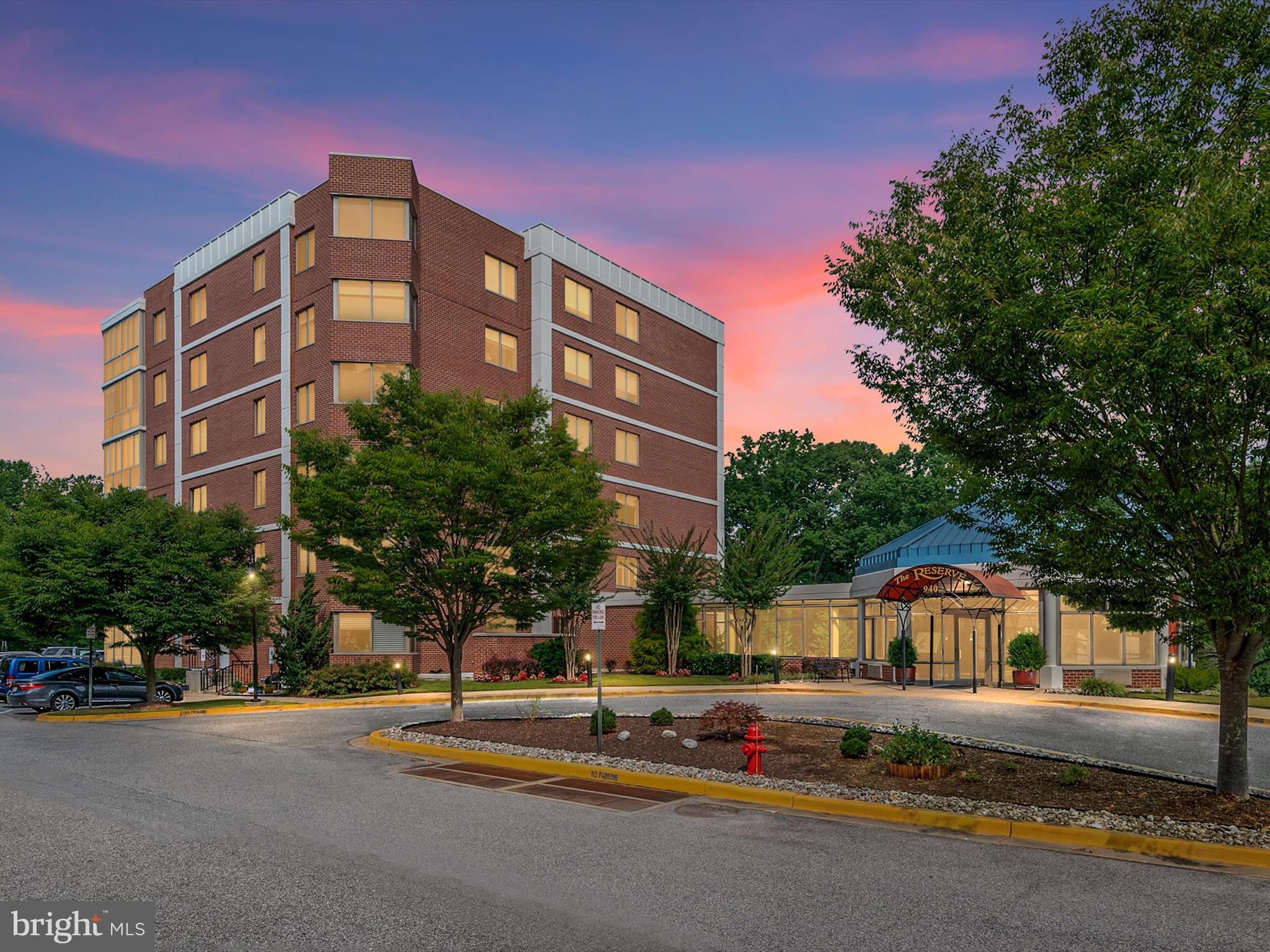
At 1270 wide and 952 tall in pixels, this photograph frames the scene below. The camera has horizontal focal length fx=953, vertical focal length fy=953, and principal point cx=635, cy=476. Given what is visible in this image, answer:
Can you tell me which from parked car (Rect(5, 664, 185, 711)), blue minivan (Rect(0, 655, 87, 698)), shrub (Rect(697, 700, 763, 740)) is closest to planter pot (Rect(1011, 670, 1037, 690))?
shrub (Rect(697, 700, 763, 740))

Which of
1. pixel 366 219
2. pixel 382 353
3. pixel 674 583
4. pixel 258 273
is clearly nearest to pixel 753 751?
pixel 674 583

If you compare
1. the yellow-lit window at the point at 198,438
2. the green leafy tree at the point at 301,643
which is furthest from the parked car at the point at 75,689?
the yellow-lit window at the point at 198,438

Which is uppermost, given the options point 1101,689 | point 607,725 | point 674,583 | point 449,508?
point 449,508

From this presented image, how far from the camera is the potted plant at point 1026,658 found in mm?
33781

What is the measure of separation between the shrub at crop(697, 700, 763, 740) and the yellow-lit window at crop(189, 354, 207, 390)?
3898cm

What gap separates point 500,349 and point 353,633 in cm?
1480

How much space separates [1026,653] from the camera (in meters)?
33.9

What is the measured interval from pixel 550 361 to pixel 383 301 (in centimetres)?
909

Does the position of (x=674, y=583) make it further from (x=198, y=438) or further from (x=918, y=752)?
(x=918, y=752)

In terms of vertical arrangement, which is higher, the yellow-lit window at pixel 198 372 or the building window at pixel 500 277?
the building window at pixel 500 277

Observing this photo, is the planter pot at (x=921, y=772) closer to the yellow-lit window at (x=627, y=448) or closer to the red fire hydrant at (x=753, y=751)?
the red fire hydrant at (x=753, y=751)

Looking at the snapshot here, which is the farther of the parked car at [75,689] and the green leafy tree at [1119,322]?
the parked car at [75,689]

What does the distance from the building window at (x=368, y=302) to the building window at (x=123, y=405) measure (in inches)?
879

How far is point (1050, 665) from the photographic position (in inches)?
1312
